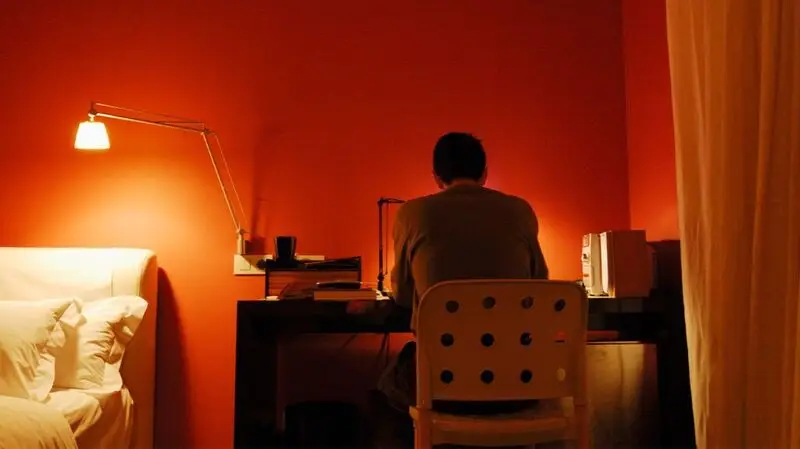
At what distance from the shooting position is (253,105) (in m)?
2.89

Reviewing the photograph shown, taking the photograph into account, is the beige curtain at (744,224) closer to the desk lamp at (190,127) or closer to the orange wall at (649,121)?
the orange wall at (649,121)

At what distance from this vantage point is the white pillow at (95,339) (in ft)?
7.61

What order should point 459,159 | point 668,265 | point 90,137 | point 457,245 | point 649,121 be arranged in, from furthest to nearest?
point 649,121, point 90,137, point 668,265, point 459,159, point 457,245

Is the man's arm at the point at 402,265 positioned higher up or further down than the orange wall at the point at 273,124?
further down

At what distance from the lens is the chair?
5.02 feet

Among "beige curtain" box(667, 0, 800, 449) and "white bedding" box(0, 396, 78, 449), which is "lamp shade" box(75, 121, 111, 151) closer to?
"white bedding" box(0, 396, 78, 449)

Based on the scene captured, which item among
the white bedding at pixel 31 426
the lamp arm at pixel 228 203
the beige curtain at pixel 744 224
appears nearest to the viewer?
the beige curtain at pixel 744 224

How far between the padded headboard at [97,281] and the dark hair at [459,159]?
1.36 metres

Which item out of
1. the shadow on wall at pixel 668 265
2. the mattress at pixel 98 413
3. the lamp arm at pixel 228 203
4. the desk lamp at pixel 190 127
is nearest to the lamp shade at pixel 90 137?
the desk lamp at pixel 190 127

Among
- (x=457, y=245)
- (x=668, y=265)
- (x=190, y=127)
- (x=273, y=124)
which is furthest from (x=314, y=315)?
(x=668, y=265)

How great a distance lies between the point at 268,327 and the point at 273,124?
3.17 ft

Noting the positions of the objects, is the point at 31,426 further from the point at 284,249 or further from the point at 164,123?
the point at 164,123

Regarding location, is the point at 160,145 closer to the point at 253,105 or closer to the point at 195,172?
the point at 195,172

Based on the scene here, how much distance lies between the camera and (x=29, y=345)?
2.21 metres
